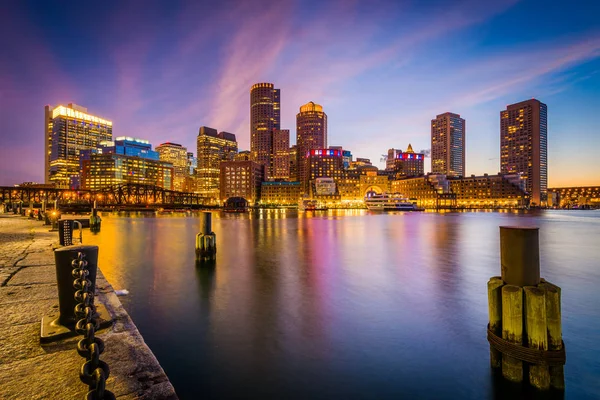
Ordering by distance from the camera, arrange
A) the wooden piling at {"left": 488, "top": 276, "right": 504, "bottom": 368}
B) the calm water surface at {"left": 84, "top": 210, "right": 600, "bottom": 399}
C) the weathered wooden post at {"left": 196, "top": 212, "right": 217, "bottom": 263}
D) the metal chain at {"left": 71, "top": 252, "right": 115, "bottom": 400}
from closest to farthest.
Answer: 1. the metal chain at {"left": 71, "top": 252, "right": 115, "bottom": 400}
2. the wooden piling at {"left": 488, "top": 276, "right": 504, "bottom": 368}
3. the calm water surface at {"left": 84, "top": 210, "right": 600, "bottom": 399}
4. the weathered wooden post at {"left": 196, "top": 212, "right": 217, "bottom": 263}

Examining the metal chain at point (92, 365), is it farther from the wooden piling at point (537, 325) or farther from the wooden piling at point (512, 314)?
the wooden piling at point (537, 325)

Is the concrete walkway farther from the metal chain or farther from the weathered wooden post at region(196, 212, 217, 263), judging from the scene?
the weathered wooden post at region(196, 212, 217, 263)

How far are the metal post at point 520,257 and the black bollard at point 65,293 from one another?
8.48 metres

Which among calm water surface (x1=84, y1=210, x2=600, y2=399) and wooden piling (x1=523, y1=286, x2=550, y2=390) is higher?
wooden piling (x1=523, y1=286, x2=550, y2=390)

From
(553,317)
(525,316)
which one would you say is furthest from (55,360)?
(553,317)

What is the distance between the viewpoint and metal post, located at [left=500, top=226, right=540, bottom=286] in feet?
21.7

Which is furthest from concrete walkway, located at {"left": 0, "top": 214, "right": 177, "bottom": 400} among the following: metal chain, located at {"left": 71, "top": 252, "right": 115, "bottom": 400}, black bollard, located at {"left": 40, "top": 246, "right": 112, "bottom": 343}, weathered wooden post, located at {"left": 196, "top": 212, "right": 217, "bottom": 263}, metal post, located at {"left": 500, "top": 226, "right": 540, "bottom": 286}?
weathered wooden post, located at {"left": 196, "top": 212, "right": 217, "bottom": 263}

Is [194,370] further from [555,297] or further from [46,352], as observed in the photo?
[555,297]

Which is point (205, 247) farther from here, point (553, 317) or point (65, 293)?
point (553, 317)

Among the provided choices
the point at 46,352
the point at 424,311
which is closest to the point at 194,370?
the point at 46,352

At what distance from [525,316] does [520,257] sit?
46.9 inches

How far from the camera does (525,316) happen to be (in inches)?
256

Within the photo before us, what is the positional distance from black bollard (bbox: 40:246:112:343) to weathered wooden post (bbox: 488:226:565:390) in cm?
839

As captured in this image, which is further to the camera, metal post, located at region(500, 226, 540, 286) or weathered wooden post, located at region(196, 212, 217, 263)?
weathered wooden post, located at region(196, 212, 217, 263)
